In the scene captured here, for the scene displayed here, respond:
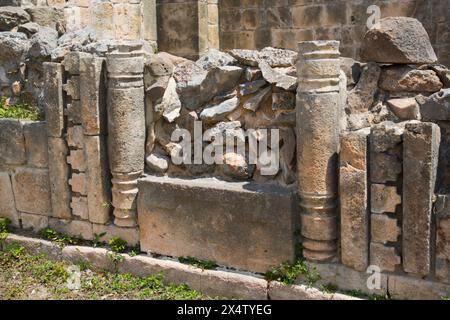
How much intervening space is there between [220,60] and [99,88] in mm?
1079

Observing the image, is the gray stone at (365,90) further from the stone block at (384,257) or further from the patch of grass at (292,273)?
the patch of grass at (292,273)

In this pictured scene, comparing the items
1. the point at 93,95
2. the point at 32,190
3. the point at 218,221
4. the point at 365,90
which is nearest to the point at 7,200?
the point at 32,190

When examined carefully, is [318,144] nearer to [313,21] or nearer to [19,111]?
[19,111]

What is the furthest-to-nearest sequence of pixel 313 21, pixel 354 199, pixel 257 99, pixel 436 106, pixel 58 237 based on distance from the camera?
pixel 313 21, pixel 58 237, pixel 257 99, pixel 354 199, pixel 436 106

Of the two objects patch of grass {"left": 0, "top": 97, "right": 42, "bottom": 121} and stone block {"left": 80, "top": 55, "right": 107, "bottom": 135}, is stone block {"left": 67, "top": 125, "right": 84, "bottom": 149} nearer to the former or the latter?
stone block {"left": 80, "top": 55, "right": 107, "bottom": 135}

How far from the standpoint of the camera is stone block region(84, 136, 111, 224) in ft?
16.6

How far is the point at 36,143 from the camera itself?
5.47 m

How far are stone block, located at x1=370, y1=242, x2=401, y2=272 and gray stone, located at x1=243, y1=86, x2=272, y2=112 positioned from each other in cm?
139

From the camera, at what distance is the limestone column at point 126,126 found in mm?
4812

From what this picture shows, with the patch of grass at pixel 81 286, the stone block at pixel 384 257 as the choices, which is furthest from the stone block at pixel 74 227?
the stone block at pixel 384 257

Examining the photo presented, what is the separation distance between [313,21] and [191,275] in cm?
668

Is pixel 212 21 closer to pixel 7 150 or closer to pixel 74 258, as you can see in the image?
pixel 7 150

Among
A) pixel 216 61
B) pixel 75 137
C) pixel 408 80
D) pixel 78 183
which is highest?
pixel 216 61

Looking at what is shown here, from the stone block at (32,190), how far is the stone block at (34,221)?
0.05 meters
